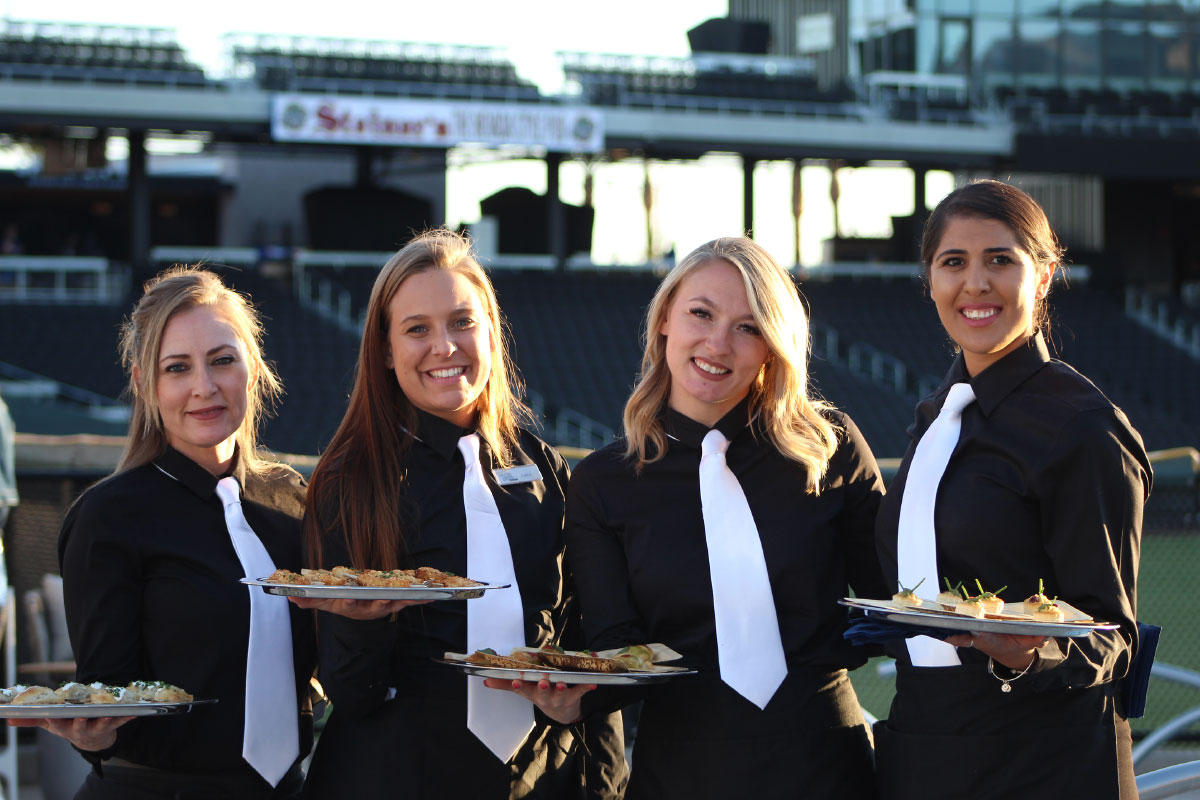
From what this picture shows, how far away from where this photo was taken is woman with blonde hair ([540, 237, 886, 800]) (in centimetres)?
326

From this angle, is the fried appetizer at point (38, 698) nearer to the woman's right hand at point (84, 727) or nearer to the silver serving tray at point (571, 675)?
the woman's right hand at point (84, 727)

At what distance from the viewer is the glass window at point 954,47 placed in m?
34.8

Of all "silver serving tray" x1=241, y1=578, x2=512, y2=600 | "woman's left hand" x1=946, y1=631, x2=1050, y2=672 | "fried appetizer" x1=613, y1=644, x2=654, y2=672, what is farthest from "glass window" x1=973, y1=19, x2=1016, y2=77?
"silver serving tray" x1=241, y1=578, x2=512, y2=600

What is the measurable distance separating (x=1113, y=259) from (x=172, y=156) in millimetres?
26697

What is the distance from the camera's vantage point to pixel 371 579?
310 centimetres

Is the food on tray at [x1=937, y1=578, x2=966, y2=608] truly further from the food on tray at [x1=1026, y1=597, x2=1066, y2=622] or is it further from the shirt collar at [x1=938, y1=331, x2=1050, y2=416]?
the shirt collar at [x1=938, y1=331, x2=1050, y2=416]

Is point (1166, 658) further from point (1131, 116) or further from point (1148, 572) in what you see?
point (1131, 116)

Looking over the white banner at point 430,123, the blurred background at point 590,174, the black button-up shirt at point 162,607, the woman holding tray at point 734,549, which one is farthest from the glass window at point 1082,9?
the black button-up shirt at point 162,607

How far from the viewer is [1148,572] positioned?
14.2 metres

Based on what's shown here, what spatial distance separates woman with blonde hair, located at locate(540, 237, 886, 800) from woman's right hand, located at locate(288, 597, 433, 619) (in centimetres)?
49

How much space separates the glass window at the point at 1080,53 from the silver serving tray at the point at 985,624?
35491mm

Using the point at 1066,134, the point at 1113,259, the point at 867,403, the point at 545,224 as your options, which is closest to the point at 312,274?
the point at 545,224

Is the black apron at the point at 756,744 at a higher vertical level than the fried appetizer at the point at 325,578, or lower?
lower

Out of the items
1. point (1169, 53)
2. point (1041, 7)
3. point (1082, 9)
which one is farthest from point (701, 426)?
point (1169, 53)
